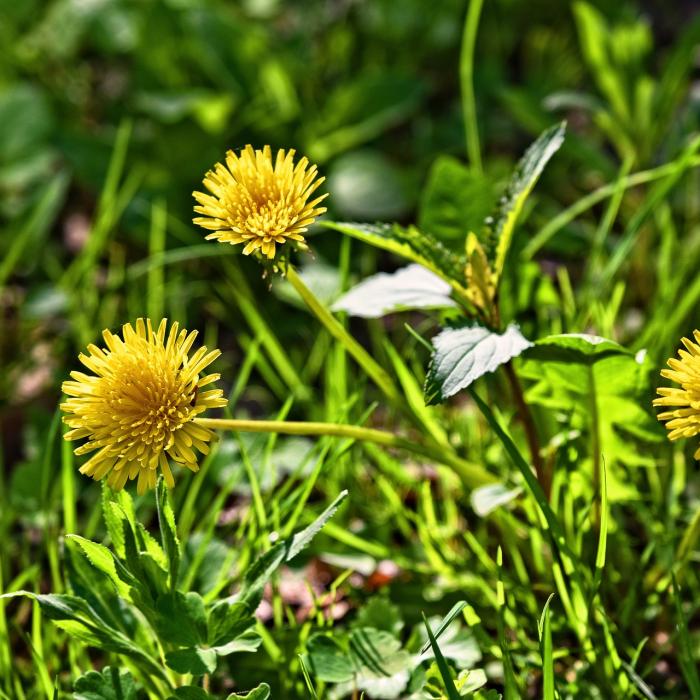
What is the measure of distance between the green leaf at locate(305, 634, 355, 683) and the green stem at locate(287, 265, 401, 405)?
276mm

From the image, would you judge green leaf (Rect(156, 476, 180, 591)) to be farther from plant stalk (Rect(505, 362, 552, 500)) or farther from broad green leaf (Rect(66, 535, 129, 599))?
plant stalk (Rect(505, 362, 552, 500))

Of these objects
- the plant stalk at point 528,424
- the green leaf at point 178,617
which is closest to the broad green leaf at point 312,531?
the green leaf at point 178,617

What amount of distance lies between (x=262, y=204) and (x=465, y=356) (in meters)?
0.25

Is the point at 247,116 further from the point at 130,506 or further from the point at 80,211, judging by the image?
the point at 130,506

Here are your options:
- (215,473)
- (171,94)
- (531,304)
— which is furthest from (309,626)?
(171,94)

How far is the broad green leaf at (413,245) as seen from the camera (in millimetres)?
978

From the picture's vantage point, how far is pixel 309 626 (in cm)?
103

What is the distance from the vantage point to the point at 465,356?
909 mm

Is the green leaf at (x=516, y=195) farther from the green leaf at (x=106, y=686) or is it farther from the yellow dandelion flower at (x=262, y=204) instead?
the green leaf at (x=106, y=686)

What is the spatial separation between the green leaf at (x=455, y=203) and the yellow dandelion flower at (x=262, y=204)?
40 centimetres

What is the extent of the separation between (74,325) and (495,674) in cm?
92

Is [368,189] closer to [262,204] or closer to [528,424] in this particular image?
[528,424]

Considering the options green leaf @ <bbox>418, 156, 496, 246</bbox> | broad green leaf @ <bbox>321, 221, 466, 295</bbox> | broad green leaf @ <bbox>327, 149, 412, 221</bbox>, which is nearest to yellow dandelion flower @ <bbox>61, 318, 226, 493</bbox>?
broad green leaf @ <bbox>321, 221, 466, 295</bbox>

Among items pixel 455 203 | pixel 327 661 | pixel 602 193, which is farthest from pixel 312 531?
pixel 602 193
